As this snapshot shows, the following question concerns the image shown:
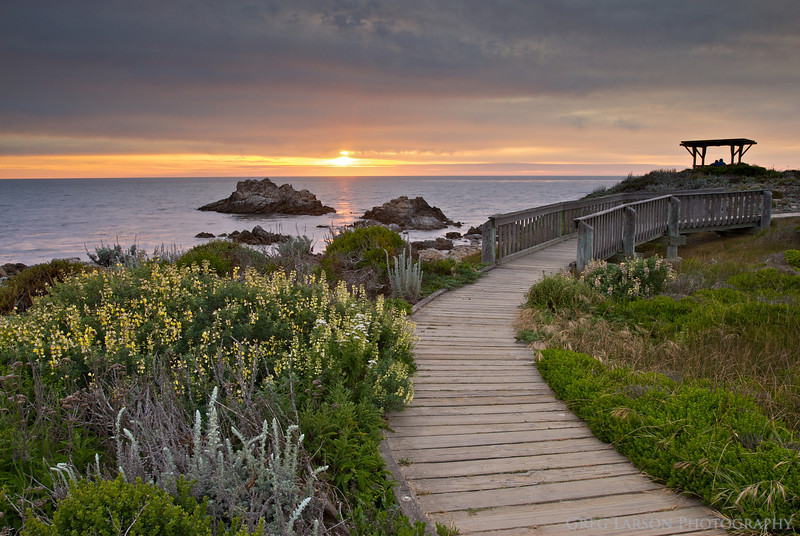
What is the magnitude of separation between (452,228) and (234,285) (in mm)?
32483

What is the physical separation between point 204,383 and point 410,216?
35599mm

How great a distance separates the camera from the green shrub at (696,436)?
10.5 feet

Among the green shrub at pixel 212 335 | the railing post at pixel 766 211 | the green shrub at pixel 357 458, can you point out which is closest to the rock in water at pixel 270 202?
the railing post at pixel 766 211

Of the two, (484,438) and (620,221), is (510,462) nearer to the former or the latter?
(484,438)

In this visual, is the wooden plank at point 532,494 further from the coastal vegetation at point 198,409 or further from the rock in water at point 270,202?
the rock in water at point 270,202

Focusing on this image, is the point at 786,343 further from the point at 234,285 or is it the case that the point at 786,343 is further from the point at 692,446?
the point at 234,285

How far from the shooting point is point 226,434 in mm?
3553

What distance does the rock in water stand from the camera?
54000 mm

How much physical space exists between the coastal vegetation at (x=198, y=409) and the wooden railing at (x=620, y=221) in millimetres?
6320

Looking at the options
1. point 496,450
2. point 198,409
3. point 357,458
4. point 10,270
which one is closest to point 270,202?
point 10,270

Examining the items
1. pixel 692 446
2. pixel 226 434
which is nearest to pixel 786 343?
pixel 692 446

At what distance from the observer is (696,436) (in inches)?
147

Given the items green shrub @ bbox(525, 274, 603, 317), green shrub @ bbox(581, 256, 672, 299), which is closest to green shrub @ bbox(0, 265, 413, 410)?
green shrub @ bbox(525, 274, 603, 317)

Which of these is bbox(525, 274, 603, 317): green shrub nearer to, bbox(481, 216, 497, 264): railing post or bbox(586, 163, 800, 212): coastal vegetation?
bbox(481, 216, 497, 264): railing post
